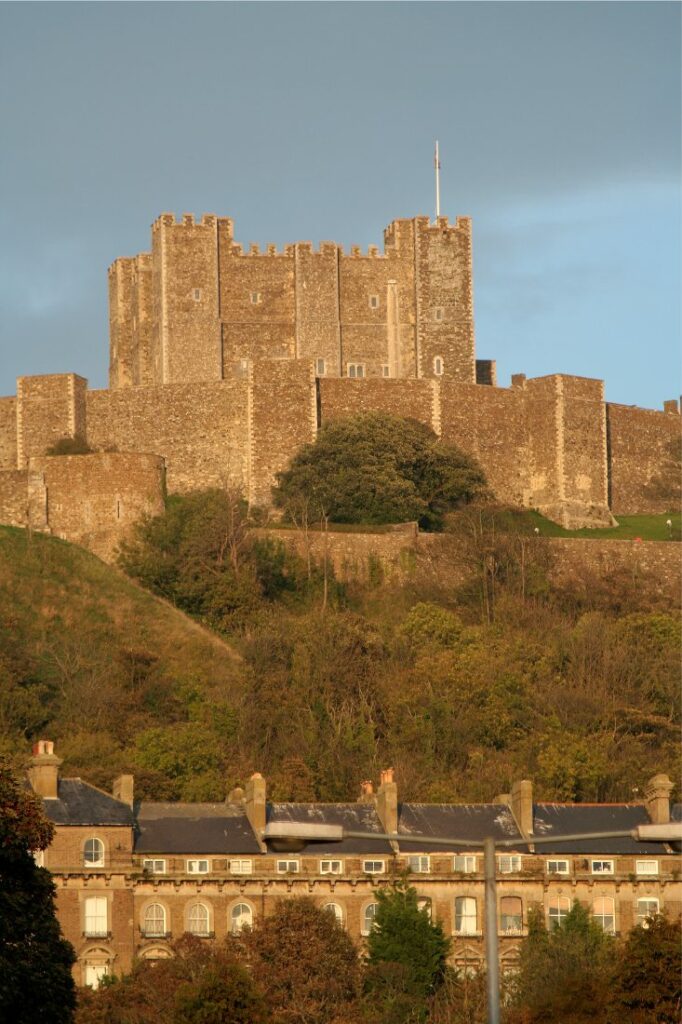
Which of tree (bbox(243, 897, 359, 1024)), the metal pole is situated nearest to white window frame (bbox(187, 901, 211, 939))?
tree (bbox(243, 897, 359, 1024))

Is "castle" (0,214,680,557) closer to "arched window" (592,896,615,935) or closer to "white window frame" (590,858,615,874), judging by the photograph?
"white window frame" (590,858,615,874)

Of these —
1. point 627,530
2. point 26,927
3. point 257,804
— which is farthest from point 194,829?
point 627,530

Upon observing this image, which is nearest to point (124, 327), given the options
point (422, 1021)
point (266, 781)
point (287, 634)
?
point (287, 634)

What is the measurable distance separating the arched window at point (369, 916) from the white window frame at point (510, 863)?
10.4 feet

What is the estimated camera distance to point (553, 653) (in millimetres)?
72500

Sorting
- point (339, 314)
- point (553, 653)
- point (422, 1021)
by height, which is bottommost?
point (422, 1021)

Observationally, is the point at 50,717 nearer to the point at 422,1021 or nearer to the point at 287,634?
the point at 287,634

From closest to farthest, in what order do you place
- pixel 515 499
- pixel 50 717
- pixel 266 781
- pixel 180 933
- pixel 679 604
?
pixel 180 933
pixel 266 781
pixel 50 717
pixel 679 604
pixel 515 499

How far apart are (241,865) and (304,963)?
5531 mm

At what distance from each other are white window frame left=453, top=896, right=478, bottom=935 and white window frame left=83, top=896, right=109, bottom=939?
24.0ft

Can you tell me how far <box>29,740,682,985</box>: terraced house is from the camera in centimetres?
5506

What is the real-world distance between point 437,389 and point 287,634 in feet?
50.1

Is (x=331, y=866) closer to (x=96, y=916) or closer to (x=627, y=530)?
(x=96, y=916)

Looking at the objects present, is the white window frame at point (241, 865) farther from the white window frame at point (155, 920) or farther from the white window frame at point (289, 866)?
the white window frame at point (155, 920)
